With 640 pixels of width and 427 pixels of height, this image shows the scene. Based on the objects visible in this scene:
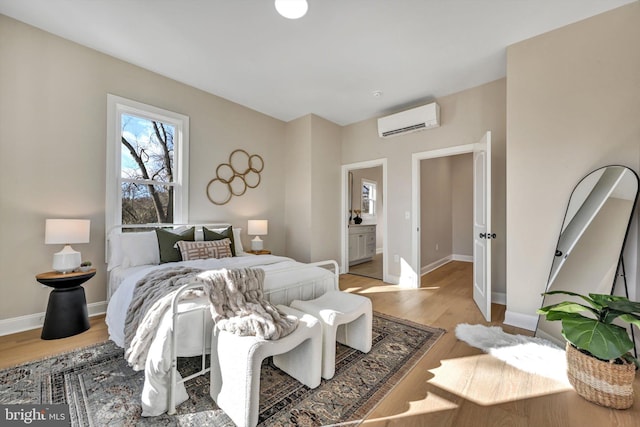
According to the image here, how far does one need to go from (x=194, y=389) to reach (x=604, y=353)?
7.85ft

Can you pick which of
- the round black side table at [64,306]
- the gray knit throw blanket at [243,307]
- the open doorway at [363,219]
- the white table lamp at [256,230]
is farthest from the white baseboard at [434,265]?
the round black side table at [64,306]

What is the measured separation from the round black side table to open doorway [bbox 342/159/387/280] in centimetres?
364

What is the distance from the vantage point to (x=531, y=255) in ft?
8.29

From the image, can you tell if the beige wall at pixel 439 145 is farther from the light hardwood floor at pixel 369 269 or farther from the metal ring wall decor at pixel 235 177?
the metal ring wall decor at pixel 235 177

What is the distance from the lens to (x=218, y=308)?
1.53 m

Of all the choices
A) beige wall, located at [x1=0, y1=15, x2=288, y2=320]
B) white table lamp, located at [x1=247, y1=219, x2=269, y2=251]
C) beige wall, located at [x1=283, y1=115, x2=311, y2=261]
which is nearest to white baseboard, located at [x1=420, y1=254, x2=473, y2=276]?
beige wall, located at [x1=283, y1=115, x2=311, y2=261]

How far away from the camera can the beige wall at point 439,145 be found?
3.26 meters

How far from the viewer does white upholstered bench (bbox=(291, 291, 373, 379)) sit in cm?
172

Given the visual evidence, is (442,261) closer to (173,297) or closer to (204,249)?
(204,249)

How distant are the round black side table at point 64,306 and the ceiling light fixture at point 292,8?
2.89m

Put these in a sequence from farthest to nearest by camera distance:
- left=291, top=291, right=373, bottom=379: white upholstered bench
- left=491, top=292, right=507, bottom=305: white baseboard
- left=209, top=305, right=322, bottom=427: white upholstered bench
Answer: left=491, top=292, right=507, bottom=305: white baseboard
left=291, top=291, right=373, bottom=379: white upholstered bench
left=209, top=305, right=322, bottom=427: white upholstered bench

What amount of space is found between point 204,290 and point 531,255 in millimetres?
2922

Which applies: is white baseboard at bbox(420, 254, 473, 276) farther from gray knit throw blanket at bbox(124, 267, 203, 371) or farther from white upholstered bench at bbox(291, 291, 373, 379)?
gray knit throw blanket at bbox(124, 267, 203, 371)

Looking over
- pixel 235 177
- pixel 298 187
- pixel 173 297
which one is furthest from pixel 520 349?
pixel 235 177
